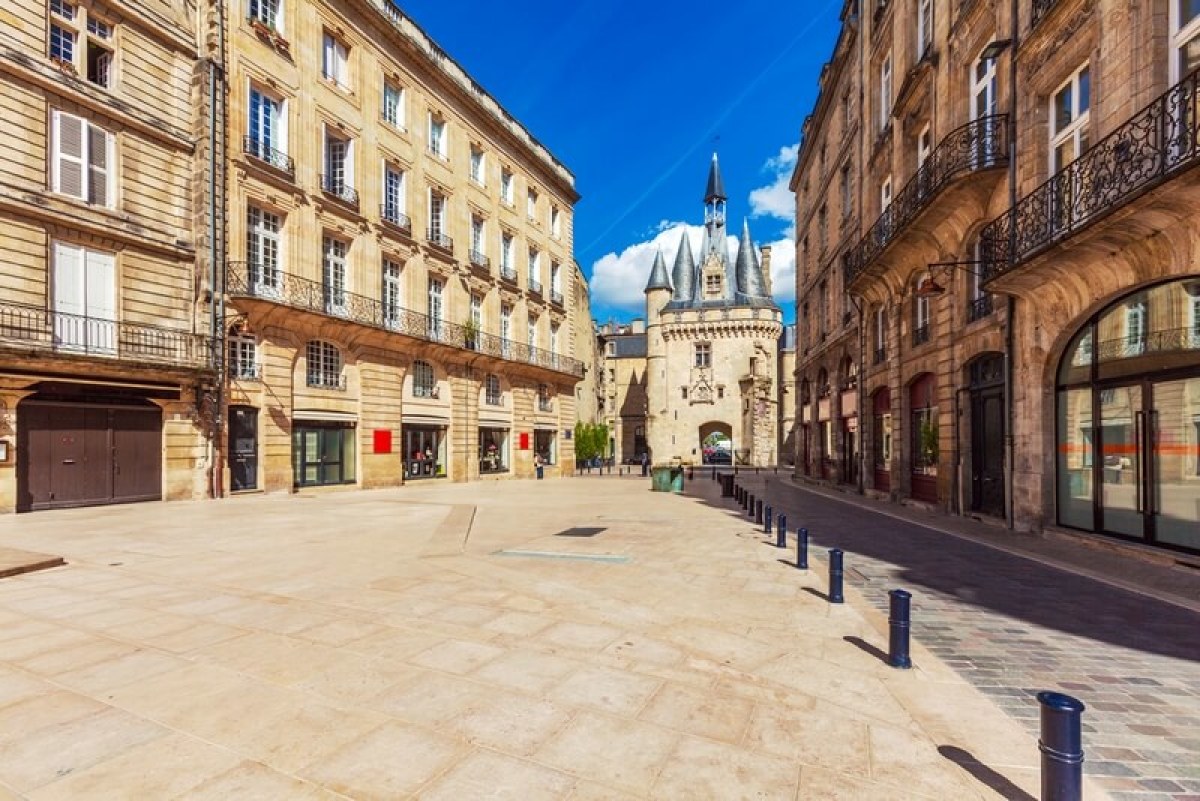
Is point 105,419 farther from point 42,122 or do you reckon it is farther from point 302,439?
point 42,122

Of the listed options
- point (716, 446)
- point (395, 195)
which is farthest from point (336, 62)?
point (716, 446)

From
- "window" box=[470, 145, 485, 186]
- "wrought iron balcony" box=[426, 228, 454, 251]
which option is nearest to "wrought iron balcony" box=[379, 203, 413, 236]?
"wrought iron balcony" box=[426, 228, 454, 251]

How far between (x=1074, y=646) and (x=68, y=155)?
20.2m

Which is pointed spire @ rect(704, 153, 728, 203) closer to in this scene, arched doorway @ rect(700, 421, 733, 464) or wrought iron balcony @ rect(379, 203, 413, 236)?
arched doorway @ rect(700, 421, 733, 464)

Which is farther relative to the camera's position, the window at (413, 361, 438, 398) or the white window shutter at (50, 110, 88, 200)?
the window at (413, 361, 438, 398)

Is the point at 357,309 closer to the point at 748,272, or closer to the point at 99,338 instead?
the point at 99,338

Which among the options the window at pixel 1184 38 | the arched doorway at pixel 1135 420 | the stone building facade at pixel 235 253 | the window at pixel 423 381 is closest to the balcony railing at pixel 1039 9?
the window at pixel 1184 38

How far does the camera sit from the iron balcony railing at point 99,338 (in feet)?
41.7

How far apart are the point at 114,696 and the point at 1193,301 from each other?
12.3 metres

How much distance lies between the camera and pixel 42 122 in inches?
521

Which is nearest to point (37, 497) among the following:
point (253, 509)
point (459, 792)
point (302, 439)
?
point (253, 509)

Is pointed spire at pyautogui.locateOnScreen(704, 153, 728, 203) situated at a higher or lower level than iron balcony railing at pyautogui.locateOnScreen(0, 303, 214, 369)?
higher

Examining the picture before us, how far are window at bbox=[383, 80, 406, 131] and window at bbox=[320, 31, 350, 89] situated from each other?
5.86ft

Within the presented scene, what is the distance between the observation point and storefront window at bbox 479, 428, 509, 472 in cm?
2689
